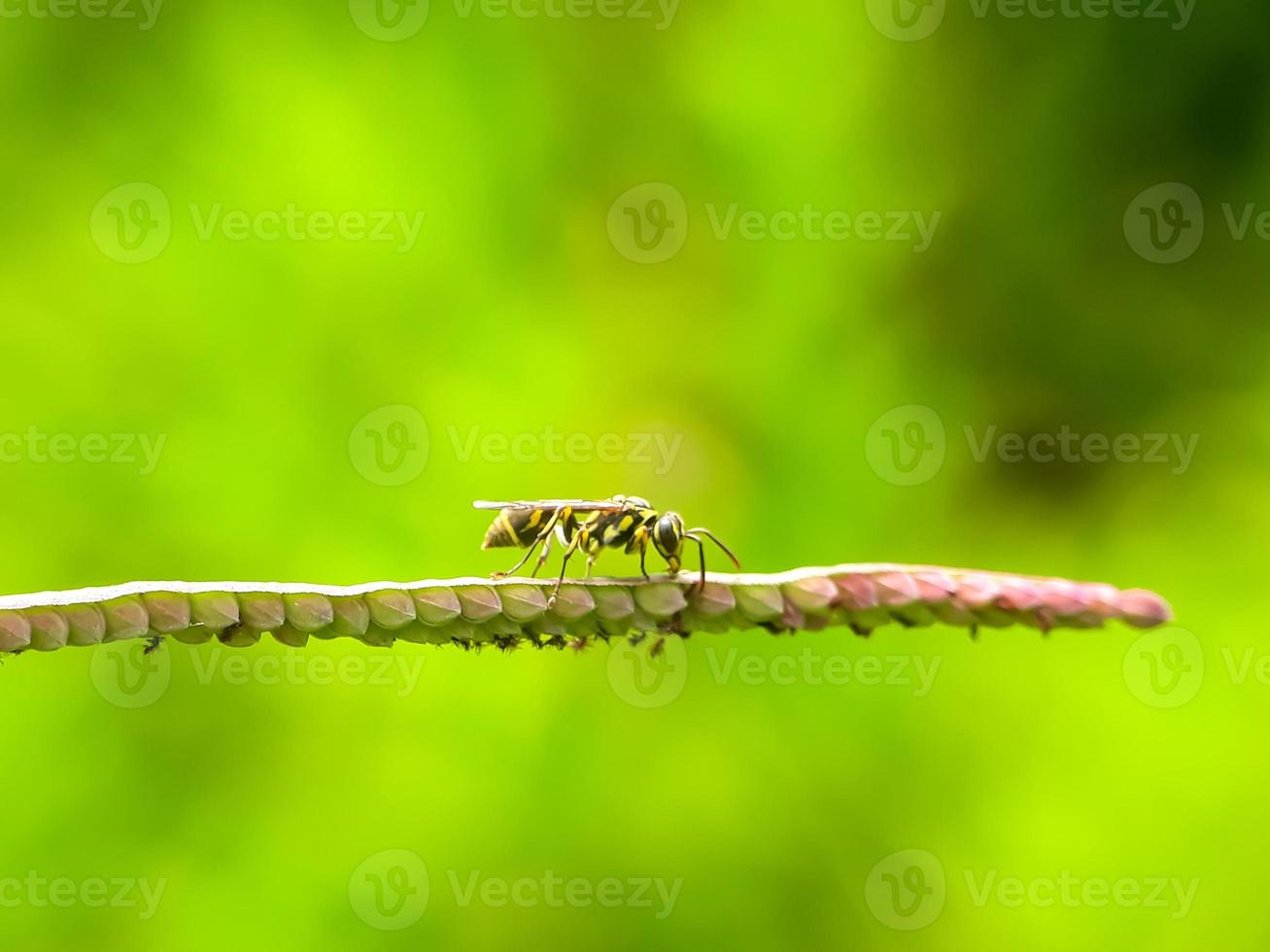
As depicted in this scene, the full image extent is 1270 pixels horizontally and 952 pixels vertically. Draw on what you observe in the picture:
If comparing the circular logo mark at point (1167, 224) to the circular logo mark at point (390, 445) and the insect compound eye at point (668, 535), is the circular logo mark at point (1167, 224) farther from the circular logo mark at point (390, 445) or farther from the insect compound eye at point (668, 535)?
the circular logo mark at point (390, 445)

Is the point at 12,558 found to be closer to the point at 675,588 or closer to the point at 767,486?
the point at 767,486

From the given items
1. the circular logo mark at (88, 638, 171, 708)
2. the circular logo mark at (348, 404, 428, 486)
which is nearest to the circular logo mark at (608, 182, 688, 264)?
the circular logo mark at (348, 404, 428, 486)

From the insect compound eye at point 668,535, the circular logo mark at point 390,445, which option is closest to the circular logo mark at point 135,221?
the circular logo mark at point 390,445

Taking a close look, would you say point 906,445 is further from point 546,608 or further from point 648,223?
point 546,608

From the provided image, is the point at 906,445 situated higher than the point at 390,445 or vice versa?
the point at 906,445

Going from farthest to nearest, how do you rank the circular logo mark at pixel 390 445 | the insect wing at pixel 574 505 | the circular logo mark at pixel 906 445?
1. the circular logo mark at pixel 906 445
2. the circular logo mark at pixel 390 445
3. the insect wing at pixel 574 505

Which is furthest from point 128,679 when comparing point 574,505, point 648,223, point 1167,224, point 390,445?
point 1167,224
